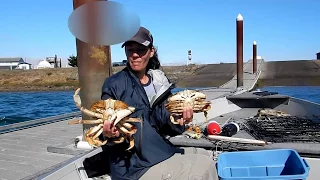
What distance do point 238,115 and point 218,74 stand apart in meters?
33.2

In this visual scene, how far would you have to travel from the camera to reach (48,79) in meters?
48.3

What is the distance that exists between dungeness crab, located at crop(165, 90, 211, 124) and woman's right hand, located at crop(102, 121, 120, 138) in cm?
62

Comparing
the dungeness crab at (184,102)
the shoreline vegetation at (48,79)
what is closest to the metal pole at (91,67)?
the dungeness crab at (184,102)

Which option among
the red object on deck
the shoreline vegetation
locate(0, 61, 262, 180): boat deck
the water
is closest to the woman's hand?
the red object on deck

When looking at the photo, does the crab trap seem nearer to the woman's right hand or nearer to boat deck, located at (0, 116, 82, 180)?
the woman's right hand

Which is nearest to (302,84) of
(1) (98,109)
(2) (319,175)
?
(2) (319,175)

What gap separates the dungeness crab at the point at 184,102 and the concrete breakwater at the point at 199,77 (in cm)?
2928

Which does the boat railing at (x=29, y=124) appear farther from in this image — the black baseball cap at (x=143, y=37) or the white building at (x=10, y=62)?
the white building at (x=10, y=62)

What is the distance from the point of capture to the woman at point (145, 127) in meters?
2.94

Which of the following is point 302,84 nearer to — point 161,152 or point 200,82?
point 200,82

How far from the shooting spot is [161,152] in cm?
310

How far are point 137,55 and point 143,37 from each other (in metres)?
0.18

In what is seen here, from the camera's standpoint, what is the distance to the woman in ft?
9.65

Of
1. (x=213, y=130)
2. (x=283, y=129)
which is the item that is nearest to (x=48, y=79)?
(x=283, y=129)
